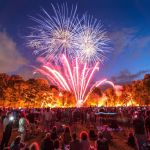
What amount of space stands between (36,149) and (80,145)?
181 centimetres

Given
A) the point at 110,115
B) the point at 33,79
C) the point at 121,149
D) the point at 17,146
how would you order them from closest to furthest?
1. the point at 17,146
2. the point at 121,149
3. the point at 110,115
4. the point at 33,79

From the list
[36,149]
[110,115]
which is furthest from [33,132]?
[110,115]

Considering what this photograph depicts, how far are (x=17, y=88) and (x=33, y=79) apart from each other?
14.3 m

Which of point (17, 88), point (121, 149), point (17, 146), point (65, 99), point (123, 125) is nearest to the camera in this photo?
point (17, 146)

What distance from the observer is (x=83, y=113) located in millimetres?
31906

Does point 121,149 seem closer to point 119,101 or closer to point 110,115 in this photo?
point 110,115

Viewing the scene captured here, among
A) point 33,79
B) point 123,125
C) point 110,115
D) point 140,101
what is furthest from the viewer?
point 33,79

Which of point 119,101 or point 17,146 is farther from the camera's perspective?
point 119,101

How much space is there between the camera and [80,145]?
28.9 ft

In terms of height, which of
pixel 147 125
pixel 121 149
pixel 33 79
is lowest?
pixel 121 149

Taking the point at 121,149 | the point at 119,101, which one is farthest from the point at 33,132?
the point at 119,101

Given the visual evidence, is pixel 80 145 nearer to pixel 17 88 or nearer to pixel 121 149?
pixel 121 149

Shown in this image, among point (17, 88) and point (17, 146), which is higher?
point (17, 88)

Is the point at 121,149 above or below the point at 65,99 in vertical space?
below
